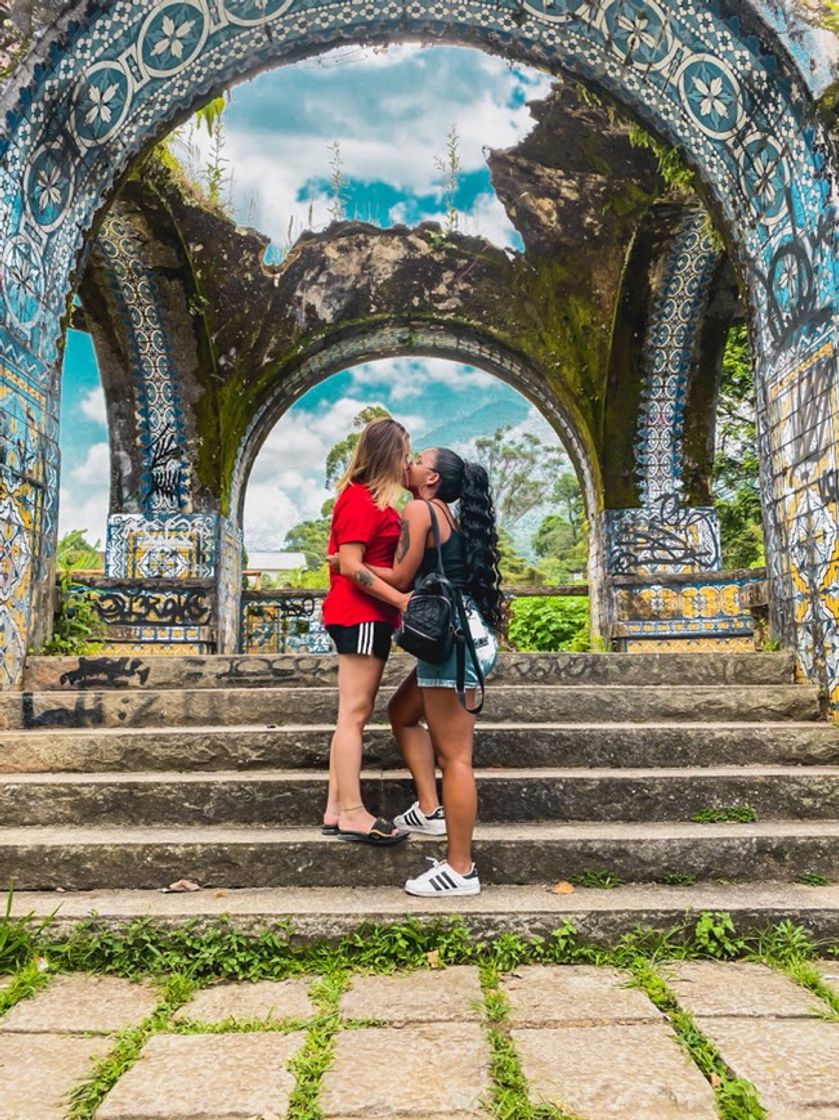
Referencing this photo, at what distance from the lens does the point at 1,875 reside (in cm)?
296

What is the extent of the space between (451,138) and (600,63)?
275 inches

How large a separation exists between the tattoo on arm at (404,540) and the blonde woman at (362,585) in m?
0.14

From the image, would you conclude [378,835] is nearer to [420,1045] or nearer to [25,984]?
[420,1045]

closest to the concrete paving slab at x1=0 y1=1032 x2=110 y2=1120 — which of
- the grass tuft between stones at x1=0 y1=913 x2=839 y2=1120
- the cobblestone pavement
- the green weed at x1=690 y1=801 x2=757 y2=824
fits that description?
the cobblestone pavement

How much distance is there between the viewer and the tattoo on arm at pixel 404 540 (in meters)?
2.97

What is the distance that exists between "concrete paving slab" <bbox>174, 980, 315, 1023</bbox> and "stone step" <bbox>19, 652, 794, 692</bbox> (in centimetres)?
211

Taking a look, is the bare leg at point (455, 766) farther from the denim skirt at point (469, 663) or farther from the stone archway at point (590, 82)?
the stone archway at point (590, 82)

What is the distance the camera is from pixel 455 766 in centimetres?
282

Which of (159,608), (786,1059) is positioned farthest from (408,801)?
(159,608)

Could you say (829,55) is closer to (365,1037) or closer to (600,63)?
(600,63)

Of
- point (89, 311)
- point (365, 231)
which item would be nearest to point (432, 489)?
point (89, 311)

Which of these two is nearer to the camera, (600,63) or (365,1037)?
(365,1037)

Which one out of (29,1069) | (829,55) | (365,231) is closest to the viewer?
(29,1069)

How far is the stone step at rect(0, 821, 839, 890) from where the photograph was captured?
9.71 ft
